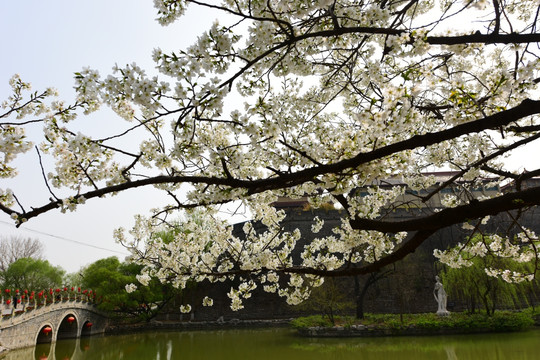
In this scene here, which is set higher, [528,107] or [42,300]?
[528,107]

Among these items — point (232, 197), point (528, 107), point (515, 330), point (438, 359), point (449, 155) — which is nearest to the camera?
point (528, 107)

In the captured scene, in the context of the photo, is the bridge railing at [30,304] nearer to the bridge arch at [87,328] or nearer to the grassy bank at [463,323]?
the bridge arch at [87,328]

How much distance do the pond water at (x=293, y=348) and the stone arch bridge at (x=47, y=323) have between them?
0.61 m

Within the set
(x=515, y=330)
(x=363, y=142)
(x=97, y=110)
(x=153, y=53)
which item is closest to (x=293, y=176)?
(x=363, y=142)

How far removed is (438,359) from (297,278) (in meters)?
7.19

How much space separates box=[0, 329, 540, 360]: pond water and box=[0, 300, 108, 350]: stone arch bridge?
2.00 feet

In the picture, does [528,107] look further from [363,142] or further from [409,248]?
[409,248]

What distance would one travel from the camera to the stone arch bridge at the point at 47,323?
49.0ft

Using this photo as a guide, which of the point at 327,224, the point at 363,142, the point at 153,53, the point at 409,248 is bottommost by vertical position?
the point at 409,248

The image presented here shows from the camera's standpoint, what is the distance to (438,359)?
10.4m

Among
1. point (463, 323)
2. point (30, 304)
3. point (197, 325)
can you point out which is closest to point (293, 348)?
point (463, 323)

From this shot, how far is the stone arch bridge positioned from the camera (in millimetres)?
14922

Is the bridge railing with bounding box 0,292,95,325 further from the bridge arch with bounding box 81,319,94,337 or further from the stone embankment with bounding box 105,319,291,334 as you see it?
the stone embankment with bounding box 105,319,291,334

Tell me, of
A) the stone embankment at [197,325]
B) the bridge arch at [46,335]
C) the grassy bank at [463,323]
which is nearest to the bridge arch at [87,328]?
the stone embankment at [197,325]
